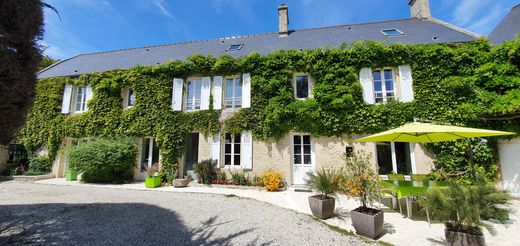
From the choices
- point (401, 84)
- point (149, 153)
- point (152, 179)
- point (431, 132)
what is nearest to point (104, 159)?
point (149, 153)

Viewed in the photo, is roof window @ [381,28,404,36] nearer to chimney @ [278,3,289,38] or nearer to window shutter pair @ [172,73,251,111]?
chimney @ [278,3,289,38]

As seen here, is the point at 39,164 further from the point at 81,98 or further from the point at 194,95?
the point at 194,95

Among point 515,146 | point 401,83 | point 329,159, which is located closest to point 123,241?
point 329,159

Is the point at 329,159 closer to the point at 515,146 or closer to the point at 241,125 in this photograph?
the point at 241,125

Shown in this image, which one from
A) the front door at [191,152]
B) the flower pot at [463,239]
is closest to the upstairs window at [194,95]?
the front door at [191,152]

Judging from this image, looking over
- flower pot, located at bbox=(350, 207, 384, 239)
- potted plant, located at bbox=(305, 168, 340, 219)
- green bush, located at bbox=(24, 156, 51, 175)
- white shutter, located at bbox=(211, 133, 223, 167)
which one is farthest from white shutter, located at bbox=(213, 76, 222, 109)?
green bush, located at bbox=(24, 156, 51, 175)

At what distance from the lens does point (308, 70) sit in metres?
9.84

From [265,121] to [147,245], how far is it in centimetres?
659

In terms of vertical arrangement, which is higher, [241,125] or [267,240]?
[241,125]

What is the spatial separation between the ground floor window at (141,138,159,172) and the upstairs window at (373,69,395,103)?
1024 cm

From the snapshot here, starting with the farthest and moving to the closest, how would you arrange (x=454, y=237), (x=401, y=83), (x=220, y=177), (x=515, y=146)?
(x=220, y=177) < (x=401, y=83) < (x=515, y=146) < (x=454, y=237)

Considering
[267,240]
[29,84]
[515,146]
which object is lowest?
[267,240]

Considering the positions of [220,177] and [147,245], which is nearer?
[147,245]

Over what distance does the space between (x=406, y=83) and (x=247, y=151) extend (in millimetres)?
6844
